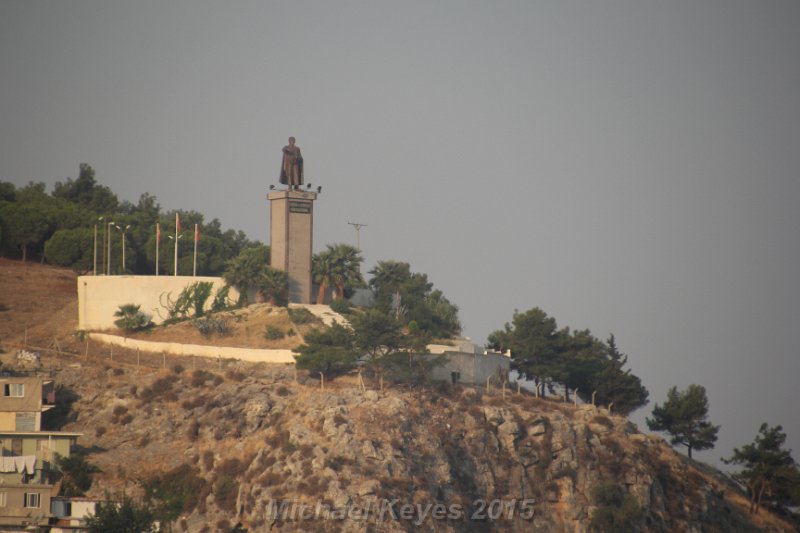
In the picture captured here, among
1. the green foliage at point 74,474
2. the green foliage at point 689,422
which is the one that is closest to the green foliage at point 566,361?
the green foliage at point 689,422

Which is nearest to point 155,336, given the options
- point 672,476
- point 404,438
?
point 404,438

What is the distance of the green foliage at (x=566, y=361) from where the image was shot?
101562 millimetres

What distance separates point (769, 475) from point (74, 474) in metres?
48.8

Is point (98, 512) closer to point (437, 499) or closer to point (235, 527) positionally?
point (235, 527)

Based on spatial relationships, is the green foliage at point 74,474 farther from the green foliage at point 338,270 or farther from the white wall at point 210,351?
the green foliage at point 338,270

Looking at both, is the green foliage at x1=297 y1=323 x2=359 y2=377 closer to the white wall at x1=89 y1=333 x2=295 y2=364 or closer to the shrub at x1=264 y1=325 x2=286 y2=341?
the white wall at x1=89 y1=333 x2=295 y2=364

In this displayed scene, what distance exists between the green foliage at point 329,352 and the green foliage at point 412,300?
946cm

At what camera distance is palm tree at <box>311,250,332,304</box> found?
344ft

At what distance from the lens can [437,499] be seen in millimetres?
81625

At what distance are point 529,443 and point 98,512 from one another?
94.1ft

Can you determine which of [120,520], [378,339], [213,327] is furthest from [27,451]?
[378,339]

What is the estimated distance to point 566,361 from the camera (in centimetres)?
10269

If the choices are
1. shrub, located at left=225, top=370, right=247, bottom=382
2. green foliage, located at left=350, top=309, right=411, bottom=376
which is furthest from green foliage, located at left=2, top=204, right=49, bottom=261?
green foliage, located at left=350, top=309, right=411, bottom=376

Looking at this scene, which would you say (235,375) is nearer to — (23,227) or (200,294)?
(200,294)
